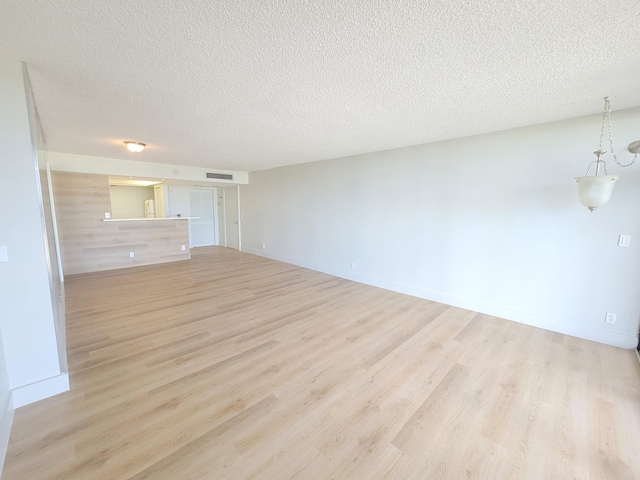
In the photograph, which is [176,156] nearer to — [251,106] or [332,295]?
[251,106]

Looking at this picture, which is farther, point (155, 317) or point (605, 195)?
point (155, 317)

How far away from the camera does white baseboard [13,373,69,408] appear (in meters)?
1.76

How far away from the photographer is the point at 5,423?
1512mm

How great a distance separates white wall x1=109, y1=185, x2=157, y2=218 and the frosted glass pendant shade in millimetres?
10097

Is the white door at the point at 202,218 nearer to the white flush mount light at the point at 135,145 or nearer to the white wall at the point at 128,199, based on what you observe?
the white wall at the point at 128,199

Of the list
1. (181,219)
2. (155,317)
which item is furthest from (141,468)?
(181,219)

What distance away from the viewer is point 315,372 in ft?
7.19

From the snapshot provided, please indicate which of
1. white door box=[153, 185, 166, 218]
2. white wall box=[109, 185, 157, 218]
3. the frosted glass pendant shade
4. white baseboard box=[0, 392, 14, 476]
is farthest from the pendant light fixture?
white wall box=[109, 185, 157, 218]

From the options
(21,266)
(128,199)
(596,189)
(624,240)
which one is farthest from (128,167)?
(624,240)

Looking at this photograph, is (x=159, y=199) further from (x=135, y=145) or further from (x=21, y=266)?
(x=21, y=266)

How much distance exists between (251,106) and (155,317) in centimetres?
277

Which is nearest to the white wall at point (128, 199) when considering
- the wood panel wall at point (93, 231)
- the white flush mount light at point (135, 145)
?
the wood panel wall at point (93, 231)

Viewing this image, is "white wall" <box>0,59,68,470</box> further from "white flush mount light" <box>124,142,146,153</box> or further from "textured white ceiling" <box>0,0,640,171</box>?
"white flush mount light" <box>124,142,146,153</box>

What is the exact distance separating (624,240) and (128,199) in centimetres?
1111
